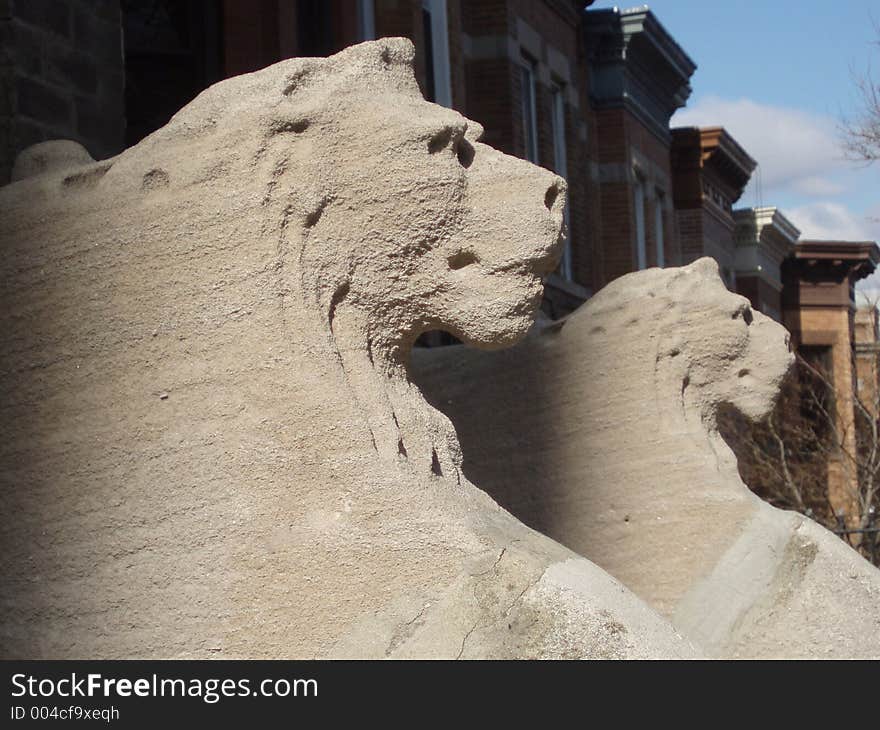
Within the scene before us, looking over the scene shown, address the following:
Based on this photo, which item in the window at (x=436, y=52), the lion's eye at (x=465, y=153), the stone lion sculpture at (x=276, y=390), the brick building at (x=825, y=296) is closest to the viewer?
the stone lion sculpture at (x=276, y=390)

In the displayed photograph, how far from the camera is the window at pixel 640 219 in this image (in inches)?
713

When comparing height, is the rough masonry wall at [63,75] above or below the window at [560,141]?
below

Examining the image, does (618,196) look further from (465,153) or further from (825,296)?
(465,153)

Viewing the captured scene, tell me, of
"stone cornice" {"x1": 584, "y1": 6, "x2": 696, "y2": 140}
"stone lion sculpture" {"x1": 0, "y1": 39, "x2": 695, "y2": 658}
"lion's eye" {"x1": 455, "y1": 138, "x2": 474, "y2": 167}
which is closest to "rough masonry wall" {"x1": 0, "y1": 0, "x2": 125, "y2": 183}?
"stone lion sculpture" {"x1": 0, "y1": 39, "x2": 695, "y2": 658}

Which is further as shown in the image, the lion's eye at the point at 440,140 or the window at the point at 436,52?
the window at the point at 436,52

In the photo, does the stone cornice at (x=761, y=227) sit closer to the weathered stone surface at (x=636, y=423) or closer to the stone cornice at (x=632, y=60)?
the stone cornice at (x=632, y=60)

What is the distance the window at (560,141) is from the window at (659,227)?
11.3 feet

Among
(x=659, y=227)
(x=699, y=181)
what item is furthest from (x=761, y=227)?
(x=659, y=227)

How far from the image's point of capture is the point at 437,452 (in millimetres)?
2898

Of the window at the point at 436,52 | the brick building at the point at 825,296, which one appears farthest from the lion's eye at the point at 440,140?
the brick building at the point at 825,296

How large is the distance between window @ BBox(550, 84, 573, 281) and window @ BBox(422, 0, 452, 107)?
4.28 meters

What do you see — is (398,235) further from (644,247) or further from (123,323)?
(644,247)

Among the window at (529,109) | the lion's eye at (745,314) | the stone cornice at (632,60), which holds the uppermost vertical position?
the stone cornice at (632,60)
